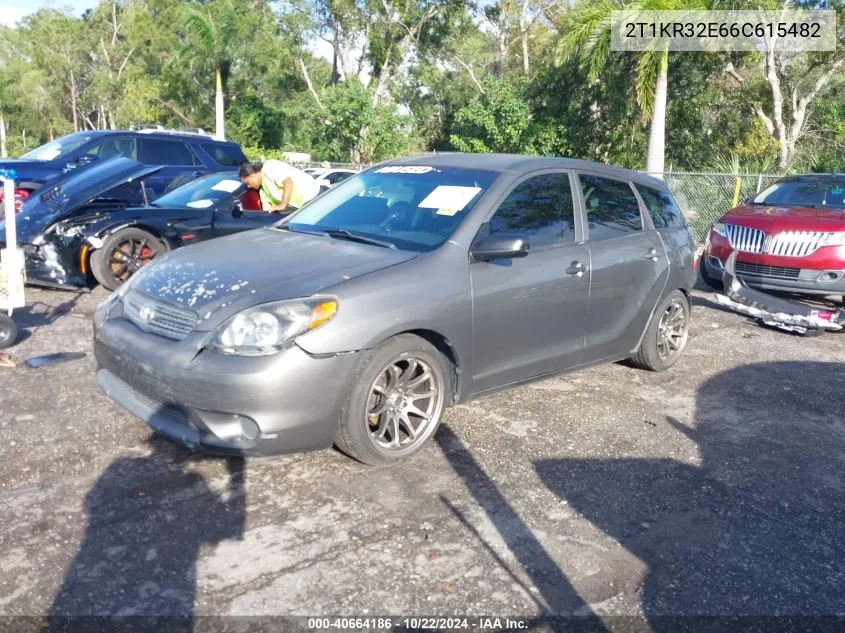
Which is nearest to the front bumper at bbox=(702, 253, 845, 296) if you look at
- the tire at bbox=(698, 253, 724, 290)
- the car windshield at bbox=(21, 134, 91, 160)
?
the tire at bbox=(698, 253, 724, 290)

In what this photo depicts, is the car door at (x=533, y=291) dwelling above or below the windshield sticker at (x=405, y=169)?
below

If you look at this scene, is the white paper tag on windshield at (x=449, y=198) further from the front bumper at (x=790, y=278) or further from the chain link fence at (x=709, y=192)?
the chain link fence at (x=709, y=192)

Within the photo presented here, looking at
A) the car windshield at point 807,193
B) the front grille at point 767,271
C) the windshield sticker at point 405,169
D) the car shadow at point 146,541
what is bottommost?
the front grille at point 767,271

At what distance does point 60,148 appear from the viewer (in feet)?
A: 40.7

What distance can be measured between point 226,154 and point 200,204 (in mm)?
4227

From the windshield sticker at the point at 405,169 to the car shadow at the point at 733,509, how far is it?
2088mm

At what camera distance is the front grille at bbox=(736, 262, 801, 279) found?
8.83 meters

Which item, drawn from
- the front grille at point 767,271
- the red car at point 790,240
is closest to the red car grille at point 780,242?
the red car at point 790,240

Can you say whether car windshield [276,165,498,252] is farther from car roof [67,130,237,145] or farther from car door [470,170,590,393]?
car roof [67,130,237,145]

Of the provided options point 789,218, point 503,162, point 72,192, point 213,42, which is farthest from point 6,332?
point 213,42

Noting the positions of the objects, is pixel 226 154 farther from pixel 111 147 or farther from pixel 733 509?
pixel 733 509

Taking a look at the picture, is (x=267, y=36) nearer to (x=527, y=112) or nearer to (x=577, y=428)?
(x=527, y=112)

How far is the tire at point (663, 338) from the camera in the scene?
5996 millimetres

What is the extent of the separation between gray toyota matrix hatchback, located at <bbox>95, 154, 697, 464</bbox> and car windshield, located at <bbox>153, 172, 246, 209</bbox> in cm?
381
